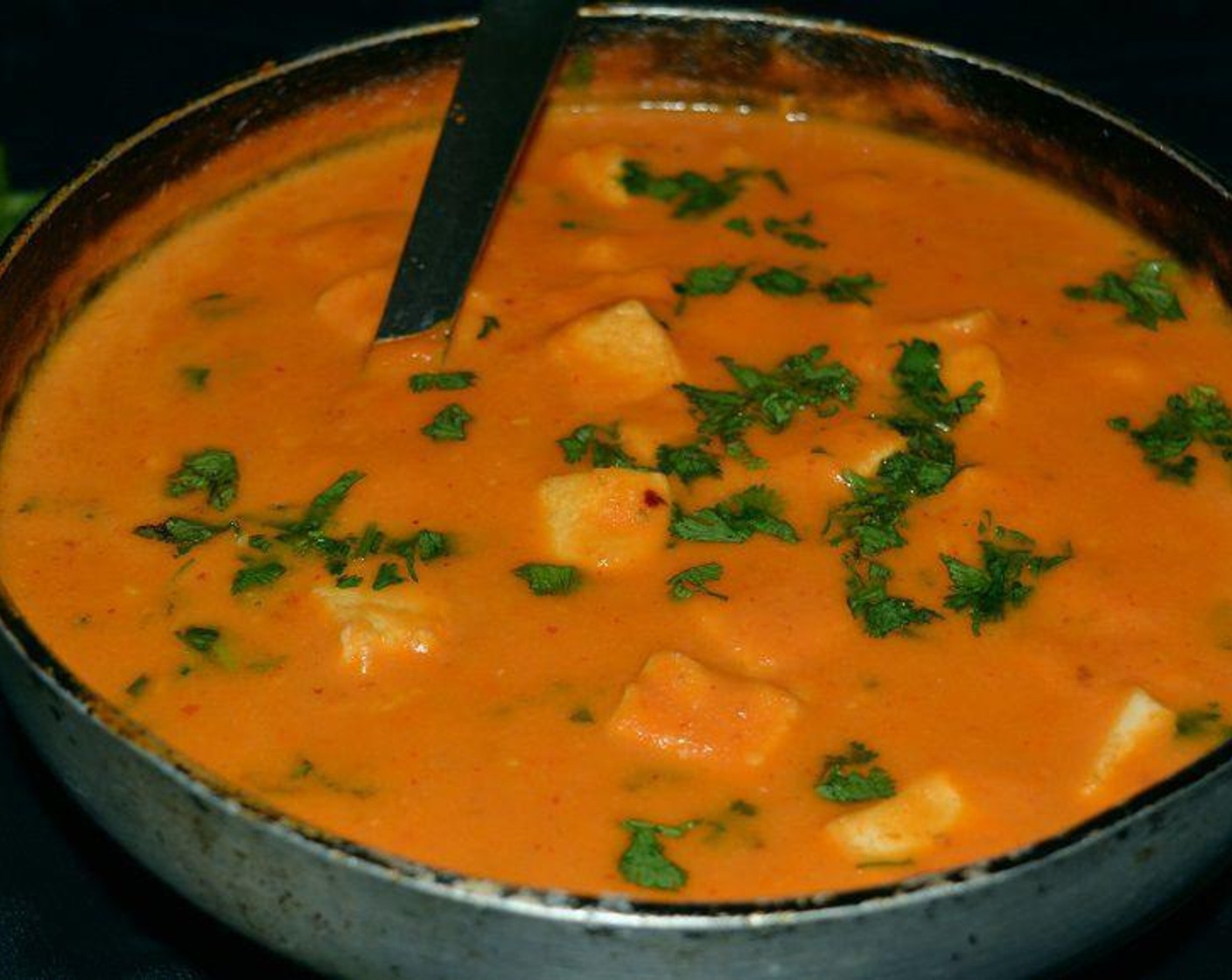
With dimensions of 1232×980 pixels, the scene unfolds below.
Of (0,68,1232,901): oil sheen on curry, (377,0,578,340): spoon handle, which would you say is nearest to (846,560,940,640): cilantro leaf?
(0,68,1232,901): oil sheen on curry

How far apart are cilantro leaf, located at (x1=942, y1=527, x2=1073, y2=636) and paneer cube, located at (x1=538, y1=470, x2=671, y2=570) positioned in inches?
14.7

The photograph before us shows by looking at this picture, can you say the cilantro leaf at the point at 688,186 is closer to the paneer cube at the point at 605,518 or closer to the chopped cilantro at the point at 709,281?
the chopped cilantro at the point at 709,281

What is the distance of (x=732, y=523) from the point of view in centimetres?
272

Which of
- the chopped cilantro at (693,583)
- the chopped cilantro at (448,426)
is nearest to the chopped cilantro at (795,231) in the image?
the chopped cilantro at (448,426)

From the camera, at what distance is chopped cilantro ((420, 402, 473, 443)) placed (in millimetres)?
2842

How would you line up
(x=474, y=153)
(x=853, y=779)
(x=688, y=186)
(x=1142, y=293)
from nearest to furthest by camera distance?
1. (x=853, y=779)
2. (x=474, y=153)
3. (x=1142, y=293)
4. (x=688, y=186)

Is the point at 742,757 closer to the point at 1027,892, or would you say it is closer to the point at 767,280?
the point at 1027,892

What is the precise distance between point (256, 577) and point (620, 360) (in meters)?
0.61

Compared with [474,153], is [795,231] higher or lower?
lower

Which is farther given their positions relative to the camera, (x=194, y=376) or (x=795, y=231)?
(x=795, y=231)

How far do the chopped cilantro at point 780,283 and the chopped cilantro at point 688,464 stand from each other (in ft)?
1.40

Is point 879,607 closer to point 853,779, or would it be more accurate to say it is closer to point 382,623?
point 853,779

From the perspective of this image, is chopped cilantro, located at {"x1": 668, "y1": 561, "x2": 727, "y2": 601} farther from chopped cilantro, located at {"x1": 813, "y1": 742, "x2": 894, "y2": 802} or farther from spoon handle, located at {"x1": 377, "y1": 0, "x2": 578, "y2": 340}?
spoon handle, located at {"x1": 377, "y1": 0, "x2": 578, "y2": 340}

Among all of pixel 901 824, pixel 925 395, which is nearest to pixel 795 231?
pixel 925 395
